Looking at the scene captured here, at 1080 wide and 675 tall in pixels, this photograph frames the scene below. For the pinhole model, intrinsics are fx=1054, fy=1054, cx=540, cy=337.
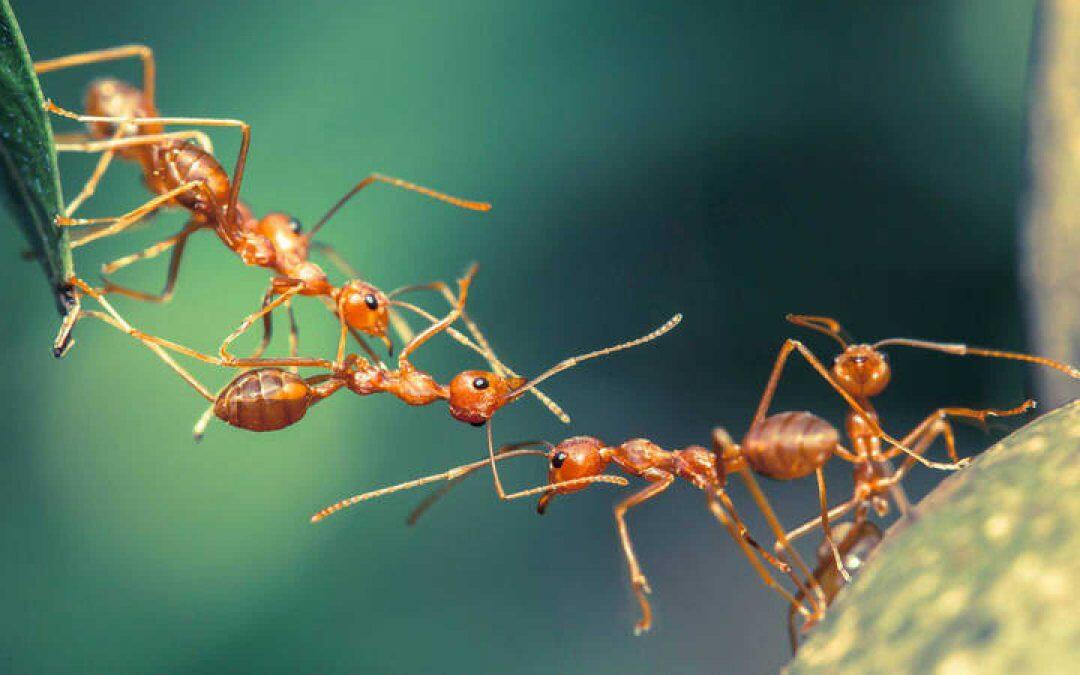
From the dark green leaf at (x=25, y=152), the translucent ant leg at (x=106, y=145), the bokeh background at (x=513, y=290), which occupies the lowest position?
the bokeh background at (x=513, y=290)

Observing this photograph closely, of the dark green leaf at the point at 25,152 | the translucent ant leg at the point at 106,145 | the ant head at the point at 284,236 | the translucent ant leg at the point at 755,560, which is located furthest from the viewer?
the ant head at the point at 284,236

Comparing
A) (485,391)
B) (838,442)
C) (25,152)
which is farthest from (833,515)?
(25,152)

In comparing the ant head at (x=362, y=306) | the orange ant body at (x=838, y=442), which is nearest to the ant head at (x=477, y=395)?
the ant head at (x=362, y=306)

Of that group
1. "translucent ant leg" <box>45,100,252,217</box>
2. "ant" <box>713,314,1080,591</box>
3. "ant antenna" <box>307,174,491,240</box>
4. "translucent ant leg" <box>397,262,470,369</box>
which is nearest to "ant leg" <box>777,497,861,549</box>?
"ant" <box>713,314,1080,591</box>

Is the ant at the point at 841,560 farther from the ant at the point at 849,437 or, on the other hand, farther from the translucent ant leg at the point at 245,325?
the translucent ant leg at the point at 245,325

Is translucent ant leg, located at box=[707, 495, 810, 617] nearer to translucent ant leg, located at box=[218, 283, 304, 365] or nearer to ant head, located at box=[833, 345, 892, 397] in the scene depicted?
ant head, located at box=[833, 345, 892, 397]
